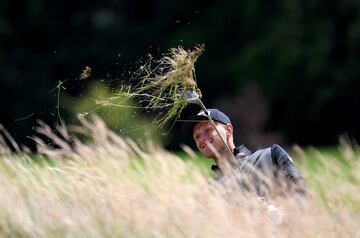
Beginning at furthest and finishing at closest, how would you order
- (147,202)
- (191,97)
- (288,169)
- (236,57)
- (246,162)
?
(236,57) → (191,97) → (246,162) → (288,169) → (147,202)

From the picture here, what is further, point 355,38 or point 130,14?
point 130,14

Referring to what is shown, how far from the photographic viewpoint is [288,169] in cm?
619

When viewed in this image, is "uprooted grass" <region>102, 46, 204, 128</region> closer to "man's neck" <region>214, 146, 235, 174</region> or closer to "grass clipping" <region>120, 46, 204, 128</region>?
"grass clipping" <region>120, 46, 204, 128</region>

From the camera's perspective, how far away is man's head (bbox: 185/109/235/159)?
6434 mm

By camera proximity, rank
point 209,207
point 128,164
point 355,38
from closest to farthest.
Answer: point 209,207
point 128,164
point 355,38

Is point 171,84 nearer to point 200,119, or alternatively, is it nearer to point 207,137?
point 200,119

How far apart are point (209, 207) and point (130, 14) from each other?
83.6ft

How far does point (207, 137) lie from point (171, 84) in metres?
0.36

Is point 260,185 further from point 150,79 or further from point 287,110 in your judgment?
point 287,110

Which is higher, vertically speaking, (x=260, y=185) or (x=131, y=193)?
(x=260, y=185)

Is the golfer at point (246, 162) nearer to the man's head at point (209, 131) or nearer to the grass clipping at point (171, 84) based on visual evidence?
the man's head at point (209, 131)

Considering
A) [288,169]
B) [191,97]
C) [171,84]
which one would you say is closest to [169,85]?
[171,84]

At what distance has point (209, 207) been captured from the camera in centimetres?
570

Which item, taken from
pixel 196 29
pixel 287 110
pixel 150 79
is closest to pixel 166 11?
pixel 196 29
